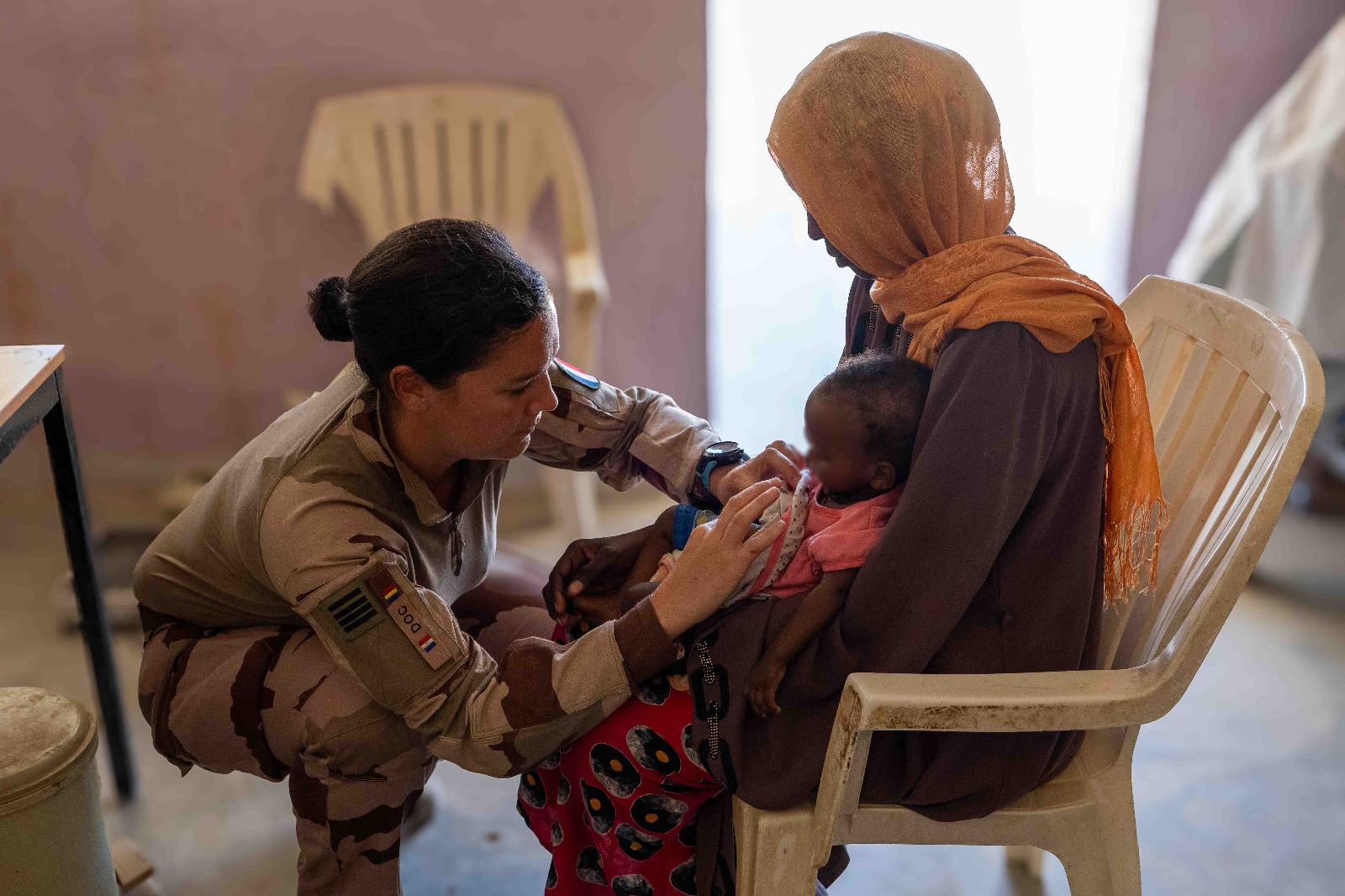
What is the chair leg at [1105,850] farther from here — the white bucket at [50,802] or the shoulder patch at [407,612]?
the white bucket at [50,802]

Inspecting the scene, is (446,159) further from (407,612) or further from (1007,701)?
(1007,701)

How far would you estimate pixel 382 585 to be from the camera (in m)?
1.29

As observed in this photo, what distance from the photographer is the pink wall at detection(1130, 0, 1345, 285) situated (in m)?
3.21

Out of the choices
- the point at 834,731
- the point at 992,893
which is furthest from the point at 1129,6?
the point at 834,731

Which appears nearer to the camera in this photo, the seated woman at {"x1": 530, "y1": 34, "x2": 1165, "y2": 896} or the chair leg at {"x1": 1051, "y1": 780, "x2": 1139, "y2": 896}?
the seated woman at {"x1": 530, "y1": 34, "x2": 1165, "y2": 896}

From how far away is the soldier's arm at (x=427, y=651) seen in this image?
1291mm

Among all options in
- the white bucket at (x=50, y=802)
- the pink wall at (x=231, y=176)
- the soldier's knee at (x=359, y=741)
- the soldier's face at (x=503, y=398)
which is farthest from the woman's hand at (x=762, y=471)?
the pink wall at (x=231, y=176)

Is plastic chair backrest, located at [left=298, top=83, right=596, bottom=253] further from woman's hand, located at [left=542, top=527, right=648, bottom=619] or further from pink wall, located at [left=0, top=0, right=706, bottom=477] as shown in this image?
woman's hand, located at [left=542, top=527, right=648, bottom=619]

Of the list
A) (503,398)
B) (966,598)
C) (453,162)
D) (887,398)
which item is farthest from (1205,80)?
(503,398)

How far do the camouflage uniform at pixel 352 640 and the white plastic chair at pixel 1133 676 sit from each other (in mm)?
277

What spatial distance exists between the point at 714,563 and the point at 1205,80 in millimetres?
2837

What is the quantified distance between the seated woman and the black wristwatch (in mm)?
356

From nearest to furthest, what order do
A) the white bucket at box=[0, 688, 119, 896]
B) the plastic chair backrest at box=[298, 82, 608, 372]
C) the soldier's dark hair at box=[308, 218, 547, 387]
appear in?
the soldier's dark hair at box=[308, 218, 547, 387], the white bucket at box=[0, 688, 119, 896], the plastic chair backrest at box=[298, 82, 608, 372]

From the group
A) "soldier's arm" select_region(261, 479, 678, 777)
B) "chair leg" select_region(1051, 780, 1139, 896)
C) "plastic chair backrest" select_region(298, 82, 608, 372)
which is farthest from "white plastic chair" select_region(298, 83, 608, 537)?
"chair leg" select_region(1051, 780, 1139, 896)
